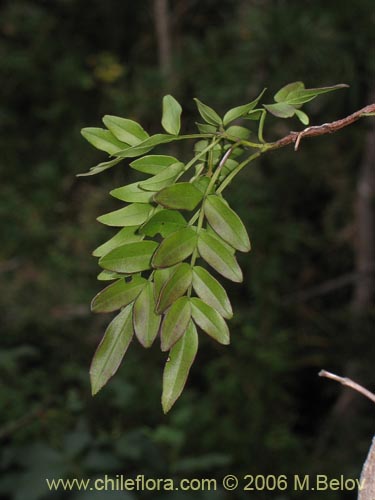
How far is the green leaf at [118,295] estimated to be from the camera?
1.52 ft

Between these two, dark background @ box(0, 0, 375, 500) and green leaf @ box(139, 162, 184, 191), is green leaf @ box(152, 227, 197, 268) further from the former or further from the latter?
dark background @ box(0, 0, 375, 500)

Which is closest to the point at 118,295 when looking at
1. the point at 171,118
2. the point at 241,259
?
the point at 171,118

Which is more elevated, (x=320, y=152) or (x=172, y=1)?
(x=172, y=1)

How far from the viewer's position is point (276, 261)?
163 centimetres

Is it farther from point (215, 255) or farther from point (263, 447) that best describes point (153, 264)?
point (263, 447)

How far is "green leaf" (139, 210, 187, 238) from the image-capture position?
0.45 metres

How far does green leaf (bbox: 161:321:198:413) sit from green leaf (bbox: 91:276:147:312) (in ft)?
0.14

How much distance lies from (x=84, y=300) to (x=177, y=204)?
4.62 feet

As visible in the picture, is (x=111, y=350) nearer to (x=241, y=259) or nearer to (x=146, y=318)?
(x=146, y=318)

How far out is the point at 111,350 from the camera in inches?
17.9

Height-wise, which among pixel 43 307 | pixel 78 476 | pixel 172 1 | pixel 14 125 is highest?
pixel 172 1

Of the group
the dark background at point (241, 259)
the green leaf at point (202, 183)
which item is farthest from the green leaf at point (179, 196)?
the dark background at point (241, 259)

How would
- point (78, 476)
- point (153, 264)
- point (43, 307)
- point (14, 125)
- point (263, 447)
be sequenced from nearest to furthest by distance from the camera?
point (153, 264), point (78, 476), point (263, 447), point (43, 307), point (14, 125)

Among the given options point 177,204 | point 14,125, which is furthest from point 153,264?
point 14,125
